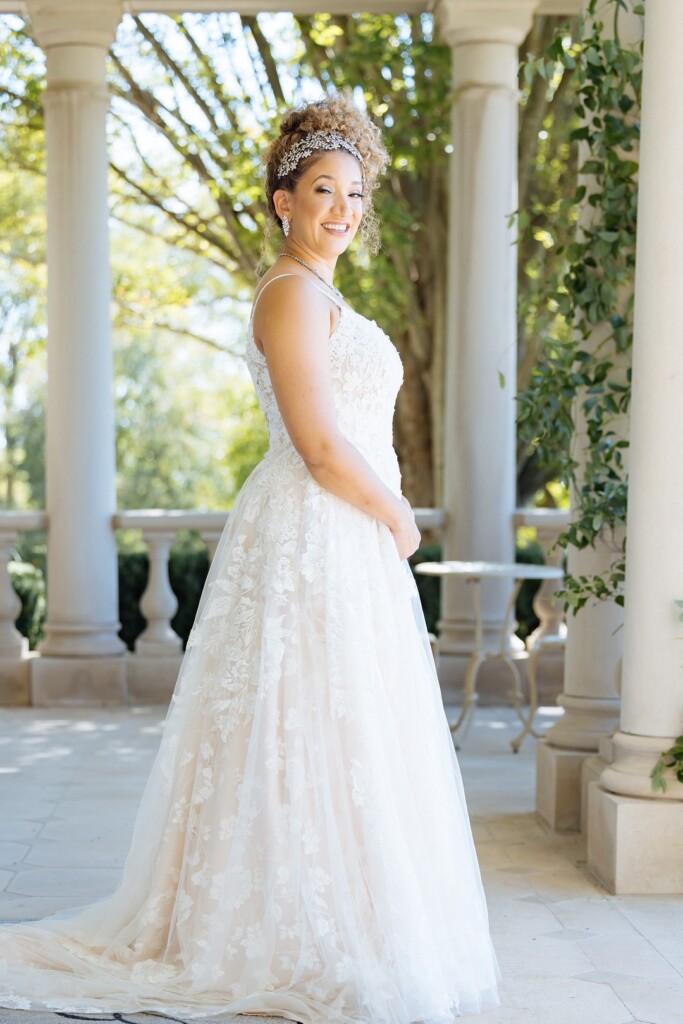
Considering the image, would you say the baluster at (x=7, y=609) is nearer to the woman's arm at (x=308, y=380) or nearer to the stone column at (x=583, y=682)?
the stone column at (x=583, y=682)

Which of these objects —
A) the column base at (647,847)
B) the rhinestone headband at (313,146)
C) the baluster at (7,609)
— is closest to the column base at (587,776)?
the column base at (647,847)

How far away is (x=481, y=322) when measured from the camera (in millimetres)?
8172

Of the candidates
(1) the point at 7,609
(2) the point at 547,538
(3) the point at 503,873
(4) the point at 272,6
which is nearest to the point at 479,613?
(2) the point at 547,538

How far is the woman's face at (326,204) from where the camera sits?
356 cm

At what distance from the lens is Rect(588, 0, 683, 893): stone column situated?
438cm

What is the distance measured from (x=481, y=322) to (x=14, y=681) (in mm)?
3623

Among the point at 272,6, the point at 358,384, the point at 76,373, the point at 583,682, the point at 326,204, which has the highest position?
the point at 272,6

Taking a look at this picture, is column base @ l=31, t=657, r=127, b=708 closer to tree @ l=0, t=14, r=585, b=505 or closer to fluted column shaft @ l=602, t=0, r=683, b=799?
fluted column shaft @ l=602, t=0, r=683, b=799

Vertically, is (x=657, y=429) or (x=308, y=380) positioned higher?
(x=308, y=380)

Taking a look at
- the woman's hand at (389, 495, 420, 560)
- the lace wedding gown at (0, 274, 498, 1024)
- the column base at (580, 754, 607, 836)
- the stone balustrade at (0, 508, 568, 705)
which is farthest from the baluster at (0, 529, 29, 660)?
the woman's hand at (389, 495, 420, 560)

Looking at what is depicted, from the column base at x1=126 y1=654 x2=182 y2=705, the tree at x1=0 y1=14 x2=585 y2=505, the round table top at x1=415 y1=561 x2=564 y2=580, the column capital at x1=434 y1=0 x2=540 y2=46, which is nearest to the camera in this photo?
the round table top at x1=415 y1=561 x2=564 y2=580

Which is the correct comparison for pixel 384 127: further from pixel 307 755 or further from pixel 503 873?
pixel 307 755

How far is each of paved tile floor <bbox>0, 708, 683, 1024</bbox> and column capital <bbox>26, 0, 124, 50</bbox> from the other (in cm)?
413

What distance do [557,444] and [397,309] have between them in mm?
6450
